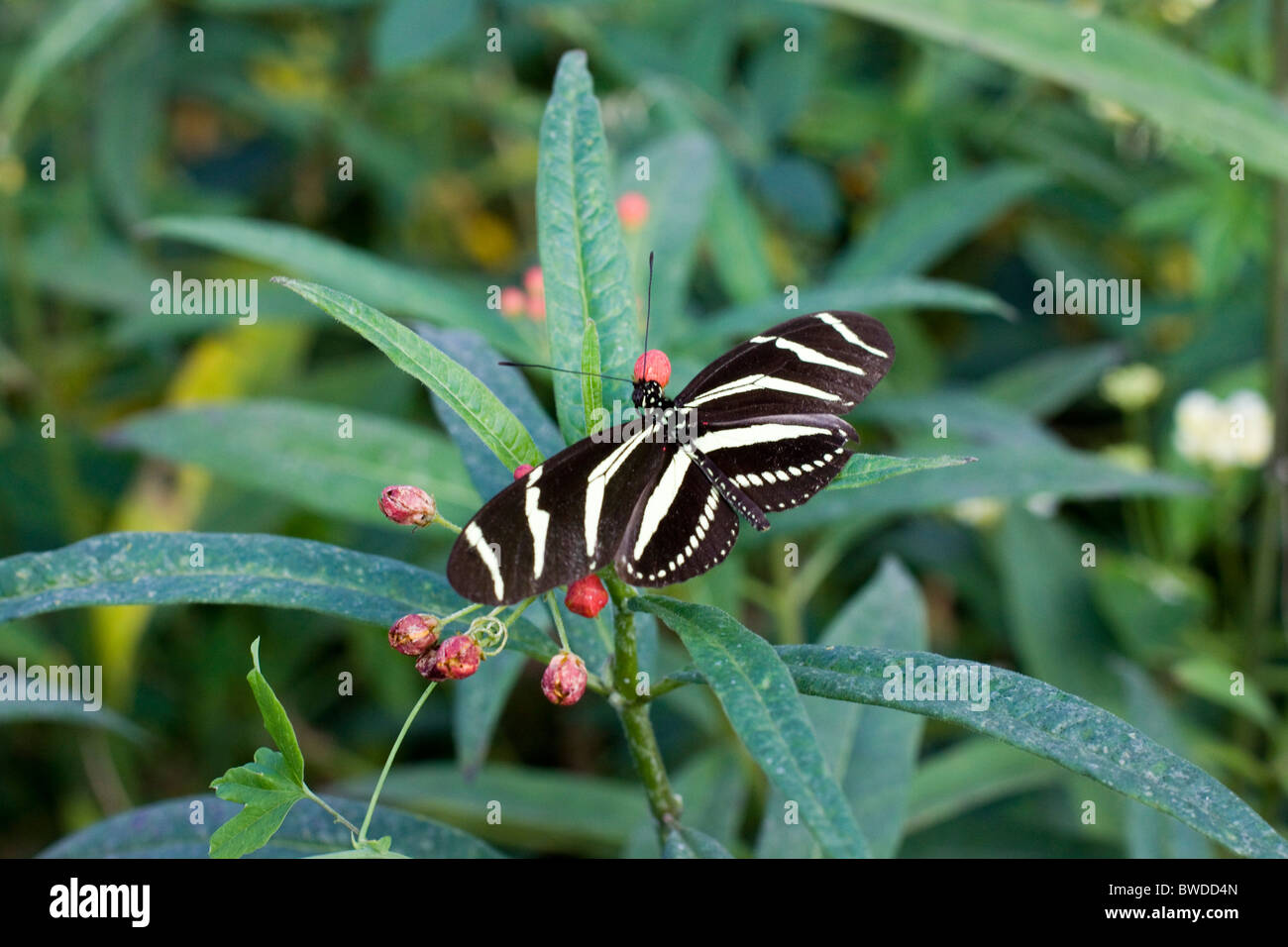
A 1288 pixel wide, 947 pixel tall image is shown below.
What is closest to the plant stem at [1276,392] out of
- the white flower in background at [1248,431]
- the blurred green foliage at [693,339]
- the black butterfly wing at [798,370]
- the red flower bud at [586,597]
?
the blurred green foliage at [693,339]

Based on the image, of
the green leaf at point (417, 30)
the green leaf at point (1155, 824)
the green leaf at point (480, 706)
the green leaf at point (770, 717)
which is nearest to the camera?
the green leaf at point (770, 717)

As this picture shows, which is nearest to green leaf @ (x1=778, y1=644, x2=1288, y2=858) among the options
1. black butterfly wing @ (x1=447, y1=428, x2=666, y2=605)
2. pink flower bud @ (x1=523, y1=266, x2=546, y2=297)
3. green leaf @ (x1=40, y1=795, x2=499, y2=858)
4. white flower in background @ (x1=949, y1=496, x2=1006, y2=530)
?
black butterfly wing @ (x1=447, y1=428, x2=666, y2=605)

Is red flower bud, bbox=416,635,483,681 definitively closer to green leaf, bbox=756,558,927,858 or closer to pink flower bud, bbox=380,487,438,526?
pink flower bud, bbox=380,487,438,526

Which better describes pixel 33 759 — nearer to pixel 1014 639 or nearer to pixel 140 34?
pixel 140 34

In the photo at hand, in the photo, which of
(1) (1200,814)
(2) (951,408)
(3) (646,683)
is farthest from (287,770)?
(2) (951,408)

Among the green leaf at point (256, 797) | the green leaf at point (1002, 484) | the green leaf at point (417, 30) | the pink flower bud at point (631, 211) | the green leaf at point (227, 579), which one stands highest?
the green leaf at point (417, 30)

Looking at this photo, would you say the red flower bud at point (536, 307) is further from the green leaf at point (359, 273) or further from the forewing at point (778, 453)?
the forewing at point (778, 453)

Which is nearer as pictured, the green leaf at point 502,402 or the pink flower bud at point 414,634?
the pink flower bud at point 414,634
